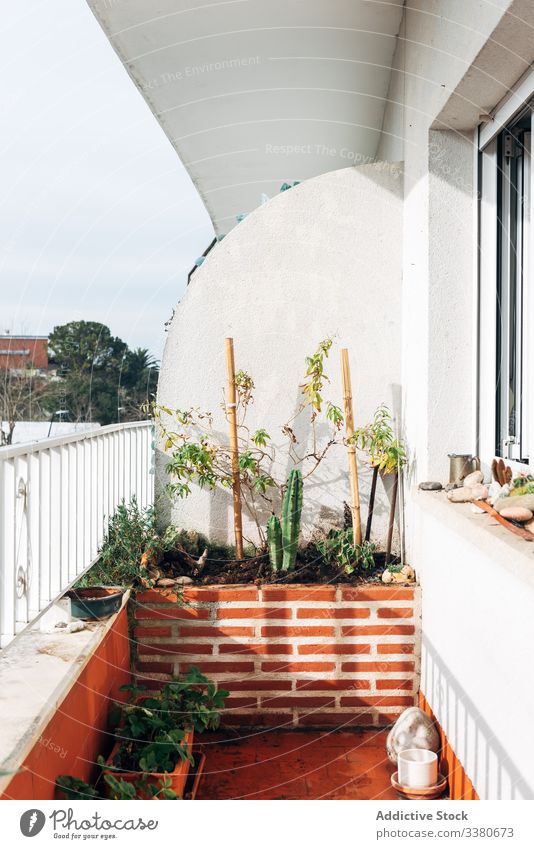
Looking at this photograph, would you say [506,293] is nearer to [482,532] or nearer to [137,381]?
[482,532]

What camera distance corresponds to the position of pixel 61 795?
2109 millimetres

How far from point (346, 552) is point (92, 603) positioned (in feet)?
3.76

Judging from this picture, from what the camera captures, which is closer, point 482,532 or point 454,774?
point 482,532

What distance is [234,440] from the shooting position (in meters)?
3.53

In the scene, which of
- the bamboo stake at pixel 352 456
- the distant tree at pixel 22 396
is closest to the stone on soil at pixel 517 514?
the bamboo stake at pixel 352 456

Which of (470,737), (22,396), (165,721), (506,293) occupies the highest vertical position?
(506,293)

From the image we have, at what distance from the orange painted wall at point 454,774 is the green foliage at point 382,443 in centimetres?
111

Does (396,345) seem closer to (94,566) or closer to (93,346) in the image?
(94,566)

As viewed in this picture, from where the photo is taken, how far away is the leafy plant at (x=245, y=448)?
3.59 metres

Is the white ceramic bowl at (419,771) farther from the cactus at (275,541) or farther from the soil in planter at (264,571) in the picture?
the cactus at (275,541)

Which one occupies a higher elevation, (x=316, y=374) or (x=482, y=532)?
(x=316, y=374)

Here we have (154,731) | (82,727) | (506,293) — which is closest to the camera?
(82,727)

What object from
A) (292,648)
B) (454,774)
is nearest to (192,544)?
(292,648)
